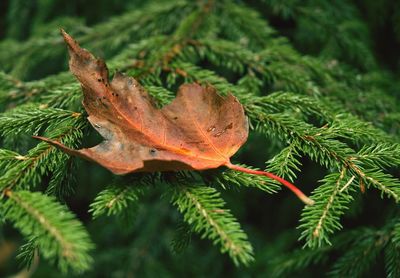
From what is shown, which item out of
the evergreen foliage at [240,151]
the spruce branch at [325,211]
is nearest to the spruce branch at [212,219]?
the evergreen foliage at [240,151]

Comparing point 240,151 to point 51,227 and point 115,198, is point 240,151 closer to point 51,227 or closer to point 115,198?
point 115,198

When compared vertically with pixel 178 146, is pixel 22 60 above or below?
below

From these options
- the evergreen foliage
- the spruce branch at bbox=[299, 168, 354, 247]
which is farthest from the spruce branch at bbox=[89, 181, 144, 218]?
the spruce branch at bbox=[299, 168, 354, 247]

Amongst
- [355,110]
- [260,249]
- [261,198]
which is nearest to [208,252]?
[260,249]

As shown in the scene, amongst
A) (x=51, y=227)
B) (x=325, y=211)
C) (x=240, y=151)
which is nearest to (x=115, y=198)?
→ (x=51, y=227)

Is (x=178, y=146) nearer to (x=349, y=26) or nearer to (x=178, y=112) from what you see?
(x=178, y=112)

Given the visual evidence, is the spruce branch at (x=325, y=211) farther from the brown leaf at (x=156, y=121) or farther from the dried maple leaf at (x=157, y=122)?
the brown leaf at (x=156, y=121)
